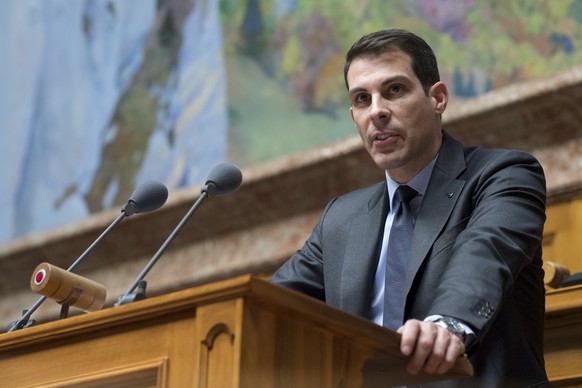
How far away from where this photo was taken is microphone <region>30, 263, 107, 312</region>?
2869 millimetres

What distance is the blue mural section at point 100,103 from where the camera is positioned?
7.24 m

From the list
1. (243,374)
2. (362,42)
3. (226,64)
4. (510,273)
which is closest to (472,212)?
(510,273)

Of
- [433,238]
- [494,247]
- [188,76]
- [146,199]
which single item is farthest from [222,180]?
[188,76]

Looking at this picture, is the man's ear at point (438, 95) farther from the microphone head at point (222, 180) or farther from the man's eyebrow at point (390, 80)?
the microphone head at point (222, 180)

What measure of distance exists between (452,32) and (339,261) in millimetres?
3101

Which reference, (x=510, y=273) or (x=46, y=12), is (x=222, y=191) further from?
(x=46, y=12)

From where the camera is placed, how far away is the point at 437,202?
2.88 metres

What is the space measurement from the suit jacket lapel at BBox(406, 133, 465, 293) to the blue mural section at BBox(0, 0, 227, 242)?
13.2 ft

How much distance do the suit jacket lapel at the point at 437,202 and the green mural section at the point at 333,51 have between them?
8.26 ft

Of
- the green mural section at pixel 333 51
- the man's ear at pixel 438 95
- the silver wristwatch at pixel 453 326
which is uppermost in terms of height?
the green mural section at pixel 333 51

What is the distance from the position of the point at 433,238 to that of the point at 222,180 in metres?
0.76

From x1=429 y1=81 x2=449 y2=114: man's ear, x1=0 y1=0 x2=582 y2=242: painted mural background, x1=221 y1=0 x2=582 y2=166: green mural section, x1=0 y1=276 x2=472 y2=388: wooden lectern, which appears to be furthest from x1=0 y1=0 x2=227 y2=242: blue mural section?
x1=0 y1=276 x2=472 y2=388: wooden lectern

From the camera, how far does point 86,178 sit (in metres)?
7.77

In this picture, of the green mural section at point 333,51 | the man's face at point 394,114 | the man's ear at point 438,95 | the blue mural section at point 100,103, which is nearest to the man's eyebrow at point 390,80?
the man's face at point 394,114
